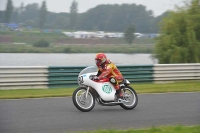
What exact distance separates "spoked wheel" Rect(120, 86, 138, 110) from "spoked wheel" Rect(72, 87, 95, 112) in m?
0.89

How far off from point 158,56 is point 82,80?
44.3 feet

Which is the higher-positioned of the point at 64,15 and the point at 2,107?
the point at 64,15

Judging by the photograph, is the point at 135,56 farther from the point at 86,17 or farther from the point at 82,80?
the point at 82,80

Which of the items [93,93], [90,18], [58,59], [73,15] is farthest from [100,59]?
[90,18]

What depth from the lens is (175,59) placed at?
2222cm

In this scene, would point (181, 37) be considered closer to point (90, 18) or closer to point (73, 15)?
point (90, 18)

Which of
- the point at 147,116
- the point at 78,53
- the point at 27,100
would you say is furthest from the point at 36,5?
the point at 147,116

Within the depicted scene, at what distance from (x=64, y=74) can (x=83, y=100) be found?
17.7ft

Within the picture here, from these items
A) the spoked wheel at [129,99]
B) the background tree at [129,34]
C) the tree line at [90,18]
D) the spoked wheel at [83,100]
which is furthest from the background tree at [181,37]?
the spoked wheel at [83,100]

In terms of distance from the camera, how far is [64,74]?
52.0 feet

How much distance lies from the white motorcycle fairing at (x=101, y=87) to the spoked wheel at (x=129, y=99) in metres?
0.36

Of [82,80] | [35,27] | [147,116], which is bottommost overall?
[147,116]

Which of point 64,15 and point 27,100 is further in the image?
point 64,15

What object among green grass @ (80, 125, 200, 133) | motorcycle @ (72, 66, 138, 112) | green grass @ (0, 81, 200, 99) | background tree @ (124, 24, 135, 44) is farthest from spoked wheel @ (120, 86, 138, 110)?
background tree @ (124, 24, 135, 44)
